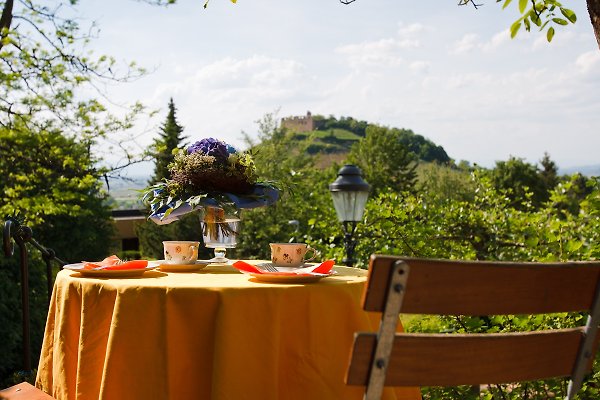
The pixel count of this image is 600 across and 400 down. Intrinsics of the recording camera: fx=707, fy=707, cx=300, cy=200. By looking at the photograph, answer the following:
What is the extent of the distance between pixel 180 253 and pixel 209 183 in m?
0.36

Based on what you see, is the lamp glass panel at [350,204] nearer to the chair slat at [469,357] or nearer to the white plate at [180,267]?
the white plate at [180,267]

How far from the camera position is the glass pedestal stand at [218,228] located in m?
3.41

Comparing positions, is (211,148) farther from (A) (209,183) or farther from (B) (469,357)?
(B) (469,357)

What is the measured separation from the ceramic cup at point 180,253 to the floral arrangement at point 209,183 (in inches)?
5.9

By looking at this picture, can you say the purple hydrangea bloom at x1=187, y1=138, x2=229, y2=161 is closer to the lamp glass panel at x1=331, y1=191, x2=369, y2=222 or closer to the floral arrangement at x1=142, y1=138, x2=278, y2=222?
the floral arrangement at x1=142, y1=138, x2=278, y2=222

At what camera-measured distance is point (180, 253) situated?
3299 millimetres

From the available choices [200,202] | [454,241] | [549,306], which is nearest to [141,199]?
[200,202]

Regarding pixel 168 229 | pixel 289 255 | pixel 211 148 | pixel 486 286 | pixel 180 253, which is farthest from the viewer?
pixel 168 229

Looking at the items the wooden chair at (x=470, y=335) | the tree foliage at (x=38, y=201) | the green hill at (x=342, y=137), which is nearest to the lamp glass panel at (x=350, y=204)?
the tree foliage at (x=38, y=201)

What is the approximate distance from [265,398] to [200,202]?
1.12 metres

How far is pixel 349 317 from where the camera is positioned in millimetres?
2641

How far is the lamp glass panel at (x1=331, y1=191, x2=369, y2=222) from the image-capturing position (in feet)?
20.1

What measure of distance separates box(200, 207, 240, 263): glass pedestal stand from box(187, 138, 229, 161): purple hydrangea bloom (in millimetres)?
259

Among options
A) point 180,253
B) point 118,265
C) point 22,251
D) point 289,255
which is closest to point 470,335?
point 289,255
